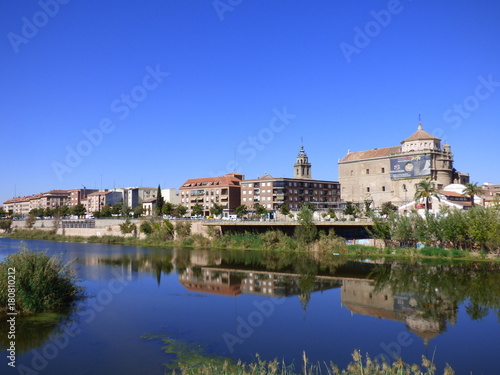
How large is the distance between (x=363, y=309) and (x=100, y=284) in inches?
615

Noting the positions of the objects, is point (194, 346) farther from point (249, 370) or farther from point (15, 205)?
point (15, 205)

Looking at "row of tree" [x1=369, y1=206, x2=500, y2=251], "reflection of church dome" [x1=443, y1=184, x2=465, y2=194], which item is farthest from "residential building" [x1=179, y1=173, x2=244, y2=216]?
"row of tree" [x1=369, y1=206, x2=500, y2=251]

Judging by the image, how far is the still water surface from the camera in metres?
13.8

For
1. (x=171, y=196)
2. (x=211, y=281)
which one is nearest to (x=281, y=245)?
(x=211, y=281)

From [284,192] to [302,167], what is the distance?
16.5m

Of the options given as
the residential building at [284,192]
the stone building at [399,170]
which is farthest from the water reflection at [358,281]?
the residential building at [284,192]

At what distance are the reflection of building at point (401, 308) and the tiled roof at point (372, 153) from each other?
4785 cm

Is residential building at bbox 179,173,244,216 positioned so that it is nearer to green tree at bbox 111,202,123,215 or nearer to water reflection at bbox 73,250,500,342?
green tree at bbox 111,202,123,215

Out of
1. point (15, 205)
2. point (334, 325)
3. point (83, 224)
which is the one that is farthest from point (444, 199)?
point (15, 205)

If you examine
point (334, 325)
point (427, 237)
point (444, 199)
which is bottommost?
point (334, 325)

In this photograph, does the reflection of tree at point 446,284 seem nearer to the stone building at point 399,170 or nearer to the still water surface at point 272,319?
the still water surface at point 272,319

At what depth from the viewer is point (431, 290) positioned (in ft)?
80.1

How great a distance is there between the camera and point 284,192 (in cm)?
7800

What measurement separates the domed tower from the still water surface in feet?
198
